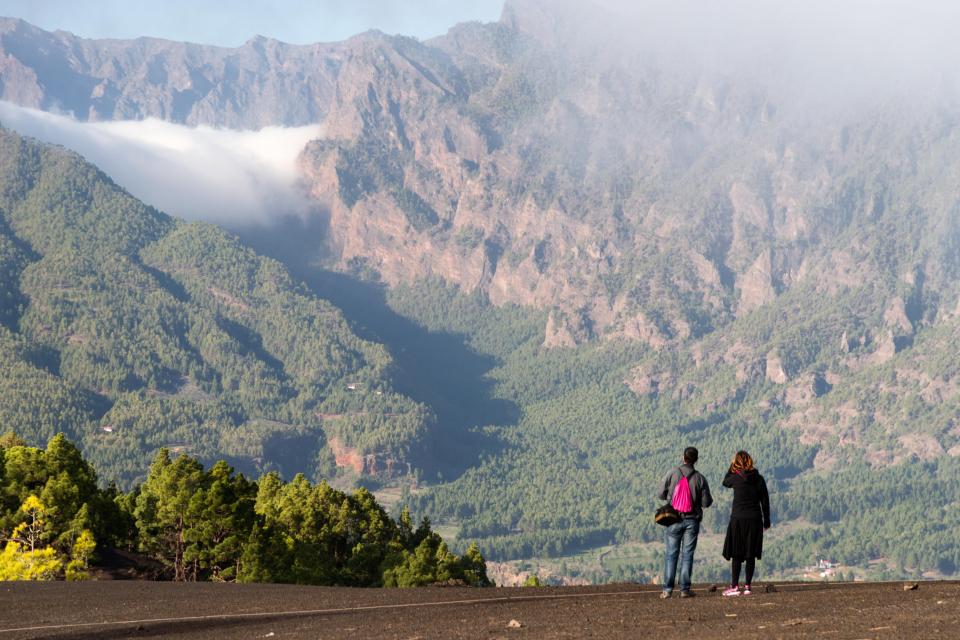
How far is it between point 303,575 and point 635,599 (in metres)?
67.5

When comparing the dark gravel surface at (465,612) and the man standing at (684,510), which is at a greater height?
the man standing at (684,510)

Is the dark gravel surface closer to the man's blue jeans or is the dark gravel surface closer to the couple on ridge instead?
the man's blue jeans

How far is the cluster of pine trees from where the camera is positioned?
94.2 m

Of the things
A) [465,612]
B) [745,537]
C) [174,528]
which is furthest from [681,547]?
[174,528]

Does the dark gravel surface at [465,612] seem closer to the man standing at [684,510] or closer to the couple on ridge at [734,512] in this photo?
the man standing at [684,510]

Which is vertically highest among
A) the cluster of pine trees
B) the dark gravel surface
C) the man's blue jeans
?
the cluster of pine trees

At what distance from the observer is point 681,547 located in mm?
45938

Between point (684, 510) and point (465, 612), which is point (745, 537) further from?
point (465, 612)

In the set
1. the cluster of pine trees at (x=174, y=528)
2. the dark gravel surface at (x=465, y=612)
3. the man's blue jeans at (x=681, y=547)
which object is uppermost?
the cluster of pine trees at (x=174, y=528)

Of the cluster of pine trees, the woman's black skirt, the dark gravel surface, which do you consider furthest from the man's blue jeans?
the cluster of pine trees

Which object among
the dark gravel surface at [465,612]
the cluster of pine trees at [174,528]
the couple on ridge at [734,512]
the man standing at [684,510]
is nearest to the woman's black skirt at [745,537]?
the couple on ridge at [734,512]

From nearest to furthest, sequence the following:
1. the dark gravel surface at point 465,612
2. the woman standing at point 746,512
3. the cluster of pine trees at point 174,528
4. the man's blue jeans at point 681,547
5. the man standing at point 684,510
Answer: the dark gravel surface at point 465,612
the woman standing at point 746,512
the man standing at point 684,510
the man's blue jeans at point 681,547
the cluster of pine trees at point 174,528

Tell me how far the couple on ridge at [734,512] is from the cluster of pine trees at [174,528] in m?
54.7

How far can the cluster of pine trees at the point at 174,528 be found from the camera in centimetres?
9424
